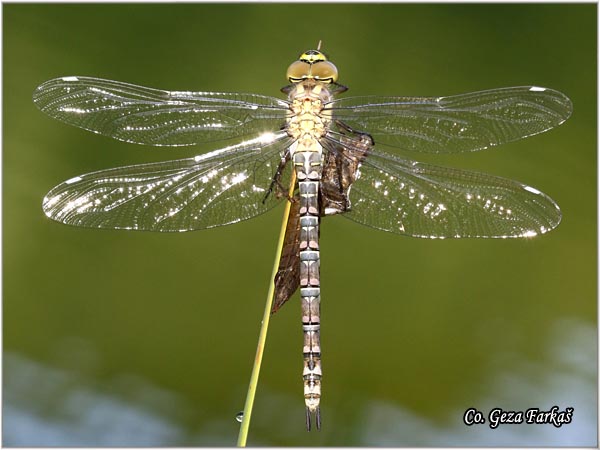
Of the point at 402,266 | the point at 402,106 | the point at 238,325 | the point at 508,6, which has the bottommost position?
the point at 238,325

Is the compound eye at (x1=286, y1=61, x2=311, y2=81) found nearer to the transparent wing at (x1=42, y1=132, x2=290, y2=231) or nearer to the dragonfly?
the dragonfly

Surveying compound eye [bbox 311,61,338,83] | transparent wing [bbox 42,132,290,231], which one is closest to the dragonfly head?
compound eye [bbox 311,61,338,83]

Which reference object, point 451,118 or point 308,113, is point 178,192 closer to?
point 308,113

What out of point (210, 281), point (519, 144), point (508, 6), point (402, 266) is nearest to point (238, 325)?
point (210, 281)

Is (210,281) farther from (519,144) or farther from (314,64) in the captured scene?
(519,144)

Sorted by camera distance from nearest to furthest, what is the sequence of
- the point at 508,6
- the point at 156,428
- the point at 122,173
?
the point at 122,173, the point at 156,428, the point at 508,6

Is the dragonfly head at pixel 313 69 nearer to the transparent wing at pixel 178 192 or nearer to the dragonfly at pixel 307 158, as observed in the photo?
the dragonfly at pixel 307 158
